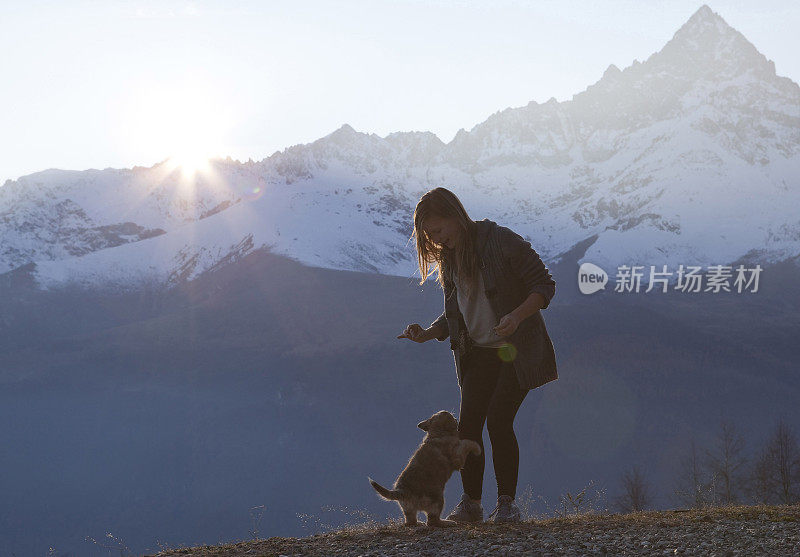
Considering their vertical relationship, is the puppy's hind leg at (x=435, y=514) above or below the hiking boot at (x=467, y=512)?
above

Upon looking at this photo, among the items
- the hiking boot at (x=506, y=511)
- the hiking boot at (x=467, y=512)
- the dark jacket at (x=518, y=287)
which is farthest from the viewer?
the hiking boot at (x=467, y=512)

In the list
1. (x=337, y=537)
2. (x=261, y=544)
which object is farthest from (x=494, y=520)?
(x=261, y=544)

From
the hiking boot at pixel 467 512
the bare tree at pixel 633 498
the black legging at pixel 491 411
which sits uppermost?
the black legging at pixel 491 411

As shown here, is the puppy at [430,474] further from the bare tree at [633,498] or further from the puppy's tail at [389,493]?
the bare tree at [633,498]

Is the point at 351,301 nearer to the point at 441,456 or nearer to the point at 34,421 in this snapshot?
the point at 34,421

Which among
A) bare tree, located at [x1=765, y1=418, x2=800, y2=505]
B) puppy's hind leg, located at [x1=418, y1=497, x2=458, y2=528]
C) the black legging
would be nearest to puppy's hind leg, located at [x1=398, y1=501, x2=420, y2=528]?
puppy's hind leg, located at [x1=418, y1=497, x2=458, y2=528]

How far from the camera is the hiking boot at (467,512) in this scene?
5077 millimetres

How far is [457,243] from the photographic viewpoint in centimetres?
475

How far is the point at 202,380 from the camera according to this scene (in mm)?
185625

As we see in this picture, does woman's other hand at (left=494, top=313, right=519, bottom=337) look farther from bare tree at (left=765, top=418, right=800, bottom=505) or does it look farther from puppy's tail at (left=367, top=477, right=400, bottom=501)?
bare tree at (left=765, top=418, right=800, bottom=505)

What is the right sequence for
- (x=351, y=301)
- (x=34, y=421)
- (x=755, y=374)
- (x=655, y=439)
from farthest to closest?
(x=351, y=301) < (x=34, y=421) < (x=755, y=374) < (x=655, y=439)

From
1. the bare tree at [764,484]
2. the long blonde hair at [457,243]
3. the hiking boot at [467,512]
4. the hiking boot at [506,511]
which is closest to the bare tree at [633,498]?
the bare tree at [764,484]

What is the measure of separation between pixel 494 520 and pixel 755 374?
17729 centimetres

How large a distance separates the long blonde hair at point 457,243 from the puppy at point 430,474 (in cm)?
91
